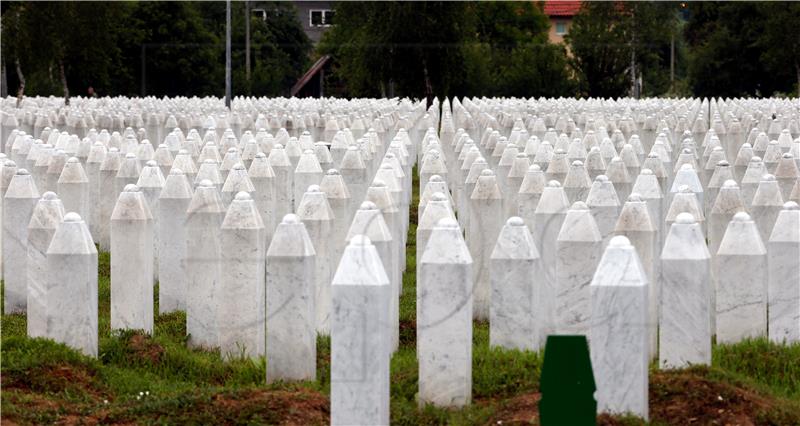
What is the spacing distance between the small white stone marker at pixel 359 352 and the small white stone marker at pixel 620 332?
37.9 inches

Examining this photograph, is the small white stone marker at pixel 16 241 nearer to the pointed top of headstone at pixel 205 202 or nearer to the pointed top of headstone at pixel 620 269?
the pointed top of headstone at pixel 205 202

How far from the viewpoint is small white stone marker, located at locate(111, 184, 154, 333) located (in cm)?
1024

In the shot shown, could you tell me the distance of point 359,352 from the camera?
728cm

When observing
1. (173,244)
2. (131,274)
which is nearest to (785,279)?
(131,274)

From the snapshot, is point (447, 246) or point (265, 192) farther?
point (265, 192)

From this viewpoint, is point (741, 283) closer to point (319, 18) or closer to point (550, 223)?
point (550, 223)

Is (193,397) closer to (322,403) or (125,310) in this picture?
(322,403)

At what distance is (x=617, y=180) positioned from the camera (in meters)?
12.7

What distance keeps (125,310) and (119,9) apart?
49.0m

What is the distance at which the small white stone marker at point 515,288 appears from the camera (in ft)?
28.5

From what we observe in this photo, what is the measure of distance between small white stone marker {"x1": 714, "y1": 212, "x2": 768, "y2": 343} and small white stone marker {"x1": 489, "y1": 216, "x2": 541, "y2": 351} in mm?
1052

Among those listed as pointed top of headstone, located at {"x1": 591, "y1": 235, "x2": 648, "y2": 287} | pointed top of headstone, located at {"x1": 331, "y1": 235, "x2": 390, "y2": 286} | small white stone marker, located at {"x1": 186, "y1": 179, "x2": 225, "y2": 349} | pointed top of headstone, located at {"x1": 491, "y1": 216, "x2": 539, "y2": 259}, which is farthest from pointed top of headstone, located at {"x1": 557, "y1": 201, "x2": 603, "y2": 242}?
small white stone marker, located at {"x1": 186, "y1": 179, "x2": 225, "y2": 349}

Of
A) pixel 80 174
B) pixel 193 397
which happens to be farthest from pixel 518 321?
pixel 80 174

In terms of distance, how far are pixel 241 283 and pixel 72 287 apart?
0.97m
